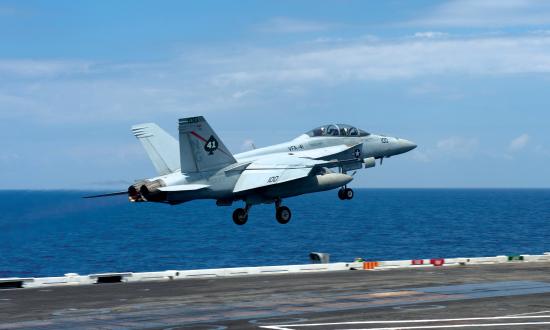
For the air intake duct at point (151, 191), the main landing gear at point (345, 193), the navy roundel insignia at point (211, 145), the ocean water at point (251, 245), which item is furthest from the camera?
the ocean water at point (251, 245)

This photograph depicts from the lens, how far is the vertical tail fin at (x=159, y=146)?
39938 millimetres

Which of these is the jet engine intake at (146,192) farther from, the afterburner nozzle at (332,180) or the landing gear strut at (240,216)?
the afterburner nozzle at (332,180)

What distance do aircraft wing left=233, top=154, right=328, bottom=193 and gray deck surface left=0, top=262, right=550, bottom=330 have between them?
470 centimetres

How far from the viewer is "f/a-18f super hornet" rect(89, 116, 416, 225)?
36.8 metres

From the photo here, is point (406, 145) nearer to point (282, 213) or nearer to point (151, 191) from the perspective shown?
point (282, 213)

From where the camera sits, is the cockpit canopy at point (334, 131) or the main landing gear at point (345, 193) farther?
the cockpit canopy at point (334, 131)

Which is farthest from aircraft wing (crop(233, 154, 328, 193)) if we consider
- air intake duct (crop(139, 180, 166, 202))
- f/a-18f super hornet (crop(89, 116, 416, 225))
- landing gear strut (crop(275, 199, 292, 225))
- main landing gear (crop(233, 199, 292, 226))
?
air intake duct (crop(139, 180, 166, 202))

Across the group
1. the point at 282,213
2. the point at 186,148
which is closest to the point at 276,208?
the point at 282,213

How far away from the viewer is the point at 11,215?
40406 mm

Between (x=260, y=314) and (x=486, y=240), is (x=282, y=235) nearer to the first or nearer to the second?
(x=486, y=240)

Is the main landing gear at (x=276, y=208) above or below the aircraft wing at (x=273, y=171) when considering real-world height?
below

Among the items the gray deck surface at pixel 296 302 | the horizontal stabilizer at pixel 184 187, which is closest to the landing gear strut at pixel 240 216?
the gray deck surface at pixel 296 302

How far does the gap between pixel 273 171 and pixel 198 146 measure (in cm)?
439

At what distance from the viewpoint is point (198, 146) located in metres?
37.1
